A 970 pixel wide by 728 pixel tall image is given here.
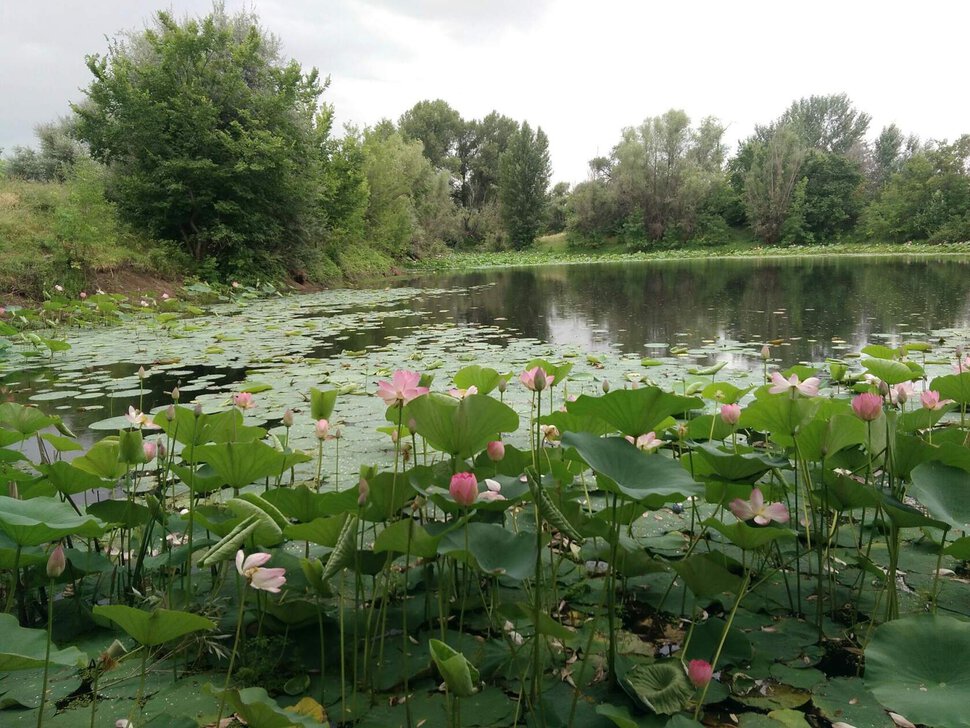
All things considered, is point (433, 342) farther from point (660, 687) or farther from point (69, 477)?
point (660, 687)

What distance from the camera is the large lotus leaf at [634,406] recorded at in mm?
968

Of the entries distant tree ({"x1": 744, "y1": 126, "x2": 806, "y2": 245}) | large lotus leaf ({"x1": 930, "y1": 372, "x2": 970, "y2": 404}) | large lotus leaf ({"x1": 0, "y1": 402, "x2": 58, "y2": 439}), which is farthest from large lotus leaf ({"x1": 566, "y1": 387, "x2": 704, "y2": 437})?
distant tree ({"x1": 744, "y1": 126, "x2": 806, "y2": 245})

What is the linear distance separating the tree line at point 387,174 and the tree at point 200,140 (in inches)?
1.5

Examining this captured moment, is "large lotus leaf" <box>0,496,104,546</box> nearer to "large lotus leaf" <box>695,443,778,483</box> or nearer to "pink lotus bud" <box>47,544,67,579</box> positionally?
"pink lotus bud" <box>47,544,67,579</box>

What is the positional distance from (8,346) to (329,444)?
13.5ft

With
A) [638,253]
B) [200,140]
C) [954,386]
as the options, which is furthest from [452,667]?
[638,253]

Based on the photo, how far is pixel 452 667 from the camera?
0.65 metres

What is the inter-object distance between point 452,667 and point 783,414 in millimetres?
835

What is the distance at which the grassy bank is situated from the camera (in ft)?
77.3

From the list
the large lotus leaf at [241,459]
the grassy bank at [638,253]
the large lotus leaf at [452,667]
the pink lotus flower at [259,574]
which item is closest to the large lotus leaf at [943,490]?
the large lotus leaf at [452,667]

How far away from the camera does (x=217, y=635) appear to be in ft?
3.68

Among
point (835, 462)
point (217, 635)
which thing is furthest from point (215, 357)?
point (835, 462)

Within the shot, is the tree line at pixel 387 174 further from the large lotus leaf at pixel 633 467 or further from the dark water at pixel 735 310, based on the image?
the large lotus leaf at pixel 633 467

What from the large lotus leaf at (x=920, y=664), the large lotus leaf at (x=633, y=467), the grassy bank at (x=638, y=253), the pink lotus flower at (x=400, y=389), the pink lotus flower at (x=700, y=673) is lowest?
the pink lotus flower at (x=700, y=673)
